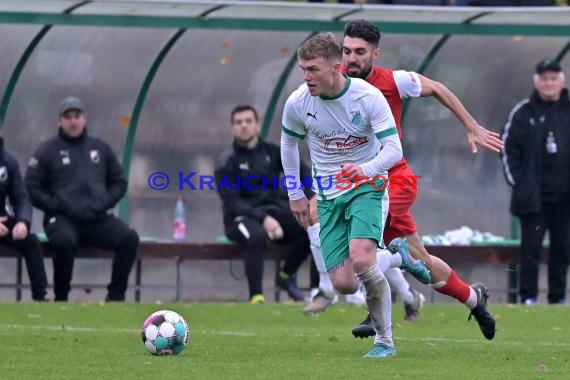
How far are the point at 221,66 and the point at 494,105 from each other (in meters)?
3.22

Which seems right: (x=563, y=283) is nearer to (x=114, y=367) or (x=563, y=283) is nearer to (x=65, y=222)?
(x=65, y=222)

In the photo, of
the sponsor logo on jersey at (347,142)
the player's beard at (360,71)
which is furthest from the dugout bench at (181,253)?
the sponsor logo on jersey at (347,142)

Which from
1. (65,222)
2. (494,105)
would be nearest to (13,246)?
(65,222)

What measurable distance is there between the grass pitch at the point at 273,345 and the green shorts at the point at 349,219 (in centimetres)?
64

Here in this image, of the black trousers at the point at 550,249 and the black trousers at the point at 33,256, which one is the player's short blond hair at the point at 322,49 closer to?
the black trousers at the point at 33,256

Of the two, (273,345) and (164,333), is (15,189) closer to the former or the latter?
(273,345)

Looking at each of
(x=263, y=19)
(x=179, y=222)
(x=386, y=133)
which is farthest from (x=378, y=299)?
(x=179, y=222)

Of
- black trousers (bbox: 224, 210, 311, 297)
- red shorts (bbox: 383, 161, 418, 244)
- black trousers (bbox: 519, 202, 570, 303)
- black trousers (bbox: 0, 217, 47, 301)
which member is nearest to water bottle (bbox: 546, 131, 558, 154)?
black trousers (bbox: 519, 202, 570, 303)

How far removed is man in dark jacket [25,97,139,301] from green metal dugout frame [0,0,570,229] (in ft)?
3.88

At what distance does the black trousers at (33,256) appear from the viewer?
44.6ft

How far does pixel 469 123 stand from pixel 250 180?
591cm

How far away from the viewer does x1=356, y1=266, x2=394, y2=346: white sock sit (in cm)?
806

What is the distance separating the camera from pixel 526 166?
1436 centimetres

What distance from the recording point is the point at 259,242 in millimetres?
14102
